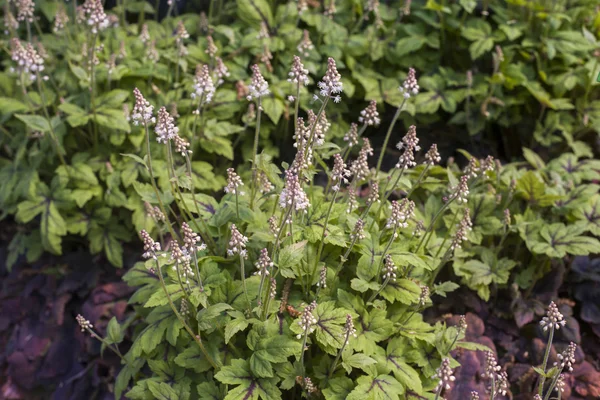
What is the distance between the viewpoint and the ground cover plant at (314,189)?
2.83m

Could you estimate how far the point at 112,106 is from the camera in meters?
4.30

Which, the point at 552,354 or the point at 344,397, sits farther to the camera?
the point at 552,354

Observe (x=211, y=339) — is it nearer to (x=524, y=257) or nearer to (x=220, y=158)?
Answer: (x=220, y=158)

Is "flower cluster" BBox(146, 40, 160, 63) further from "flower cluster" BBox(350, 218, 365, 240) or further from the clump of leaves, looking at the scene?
"flower cluster" BBox(350, 218, 365, 240)

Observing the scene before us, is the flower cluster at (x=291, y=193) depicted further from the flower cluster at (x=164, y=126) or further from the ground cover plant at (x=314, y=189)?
the flower cluster at (x=164, y=126)

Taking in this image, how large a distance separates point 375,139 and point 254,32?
1.45 meters

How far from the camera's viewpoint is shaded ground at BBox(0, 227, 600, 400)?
3.60 meters

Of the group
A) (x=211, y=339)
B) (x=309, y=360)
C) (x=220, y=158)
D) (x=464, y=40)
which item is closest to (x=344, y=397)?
(x=309, y=360)

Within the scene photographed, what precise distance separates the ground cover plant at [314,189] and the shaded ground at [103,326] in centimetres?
3

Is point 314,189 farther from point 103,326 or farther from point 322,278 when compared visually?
point 103,326

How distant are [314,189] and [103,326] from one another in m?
1.84

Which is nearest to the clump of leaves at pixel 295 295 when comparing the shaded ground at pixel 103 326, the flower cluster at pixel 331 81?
the flower cluster at pixel 331 81

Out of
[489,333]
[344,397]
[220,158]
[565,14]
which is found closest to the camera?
[344,397]

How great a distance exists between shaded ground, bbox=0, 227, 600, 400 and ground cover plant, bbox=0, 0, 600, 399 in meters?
0.03
